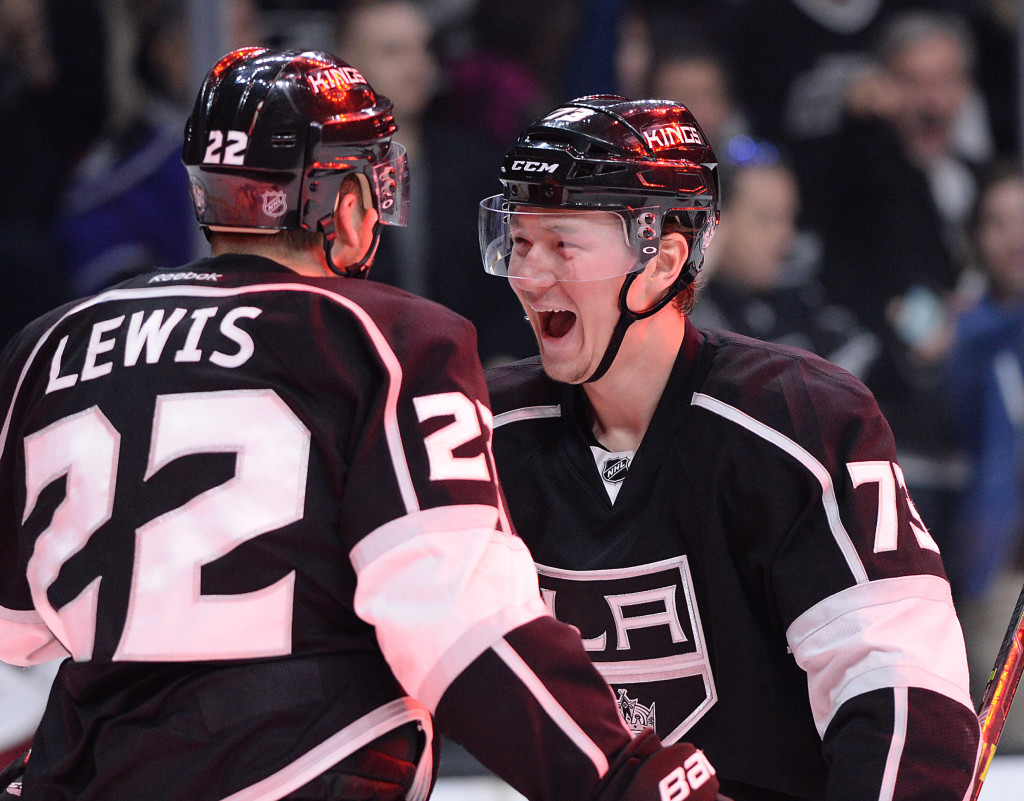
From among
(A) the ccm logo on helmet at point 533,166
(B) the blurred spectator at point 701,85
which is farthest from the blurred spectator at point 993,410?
(A) the ccm logo on helmet at point 533,166

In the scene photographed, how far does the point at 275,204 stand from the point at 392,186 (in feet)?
0.60

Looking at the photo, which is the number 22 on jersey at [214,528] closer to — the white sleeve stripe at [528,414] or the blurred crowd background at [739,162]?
the white sleeve stripe at [528,414]

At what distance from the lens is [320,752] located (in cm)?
136

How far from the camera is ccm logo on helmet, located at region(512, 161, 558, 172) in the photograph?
1.78 meters

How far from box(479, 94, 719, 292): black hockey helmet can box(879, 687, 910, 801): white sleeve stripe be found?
64 cm

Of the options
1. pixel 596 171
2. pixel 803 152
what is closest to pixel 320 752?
pixel 596 171

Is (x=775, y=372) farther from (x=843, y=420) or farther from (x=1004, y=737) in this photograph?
(x=1004, y=737)

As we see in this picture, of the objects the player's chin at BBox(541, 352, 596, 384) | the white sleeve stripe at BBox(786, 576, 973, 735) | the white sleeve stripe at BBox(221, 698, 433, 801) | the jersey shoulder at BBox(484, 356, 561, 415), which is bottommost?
the white sleeve stripe at BBox(786, 576, 973, 735)

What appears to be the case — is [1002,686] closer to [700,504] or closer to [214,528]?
[700,504]

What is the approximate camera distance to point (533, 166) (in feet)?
5.89

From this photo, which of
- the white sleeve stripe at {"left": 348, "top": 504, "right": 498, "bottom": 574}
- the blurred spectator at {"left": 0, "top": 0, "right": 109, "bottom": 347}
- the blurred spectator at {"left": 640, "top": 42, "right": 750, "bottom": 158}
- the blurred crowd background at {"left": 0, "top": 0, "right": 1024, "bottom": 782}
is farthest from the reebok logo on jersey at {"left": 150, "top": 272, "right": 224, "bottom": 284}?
the blurred spectator at {"left": 640, "top": 42, "right": 750, "bottom": 158}

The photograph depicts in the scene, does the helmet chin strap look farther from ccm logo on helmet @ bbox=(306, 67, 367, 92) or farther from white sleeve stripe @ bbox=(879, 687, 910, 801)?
white sleeve stripe @ bbox=(879, 687, 910, 801)

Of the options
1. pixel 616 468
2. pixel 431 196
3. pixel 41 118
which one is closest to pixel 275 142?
pixel 616 468

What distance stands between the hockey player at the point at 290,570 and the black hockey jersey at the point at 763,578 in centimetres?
28
